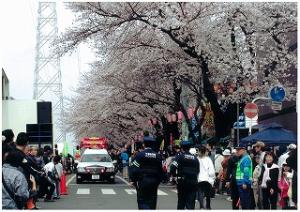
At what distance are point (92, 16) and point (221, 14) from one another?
4.91 meters

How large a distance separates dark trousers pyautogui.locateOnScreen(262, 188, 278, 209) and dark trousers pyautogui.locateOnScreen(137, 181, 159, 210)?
Answer: 3440 millimetres

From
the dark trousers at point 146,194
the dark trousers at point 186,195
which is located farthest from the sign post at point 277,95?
the dark trousers at point 146,194

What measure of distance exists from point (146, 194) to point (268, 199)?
12.9 feet

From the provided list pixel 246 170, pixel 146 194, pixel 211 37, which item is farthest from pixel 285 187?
pixel 211 37

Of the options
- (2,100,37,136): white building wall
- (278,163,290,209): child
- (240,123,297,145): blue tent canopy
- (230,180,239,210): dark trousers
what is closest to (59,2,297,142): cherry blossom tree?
(2,100,37,136): white building wall

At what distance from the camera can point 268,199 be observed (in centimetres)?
1543

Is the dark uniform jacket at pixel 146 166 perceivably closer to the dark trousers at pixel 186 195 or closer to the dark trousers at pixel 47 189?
the dark trousers at pixel 186 195

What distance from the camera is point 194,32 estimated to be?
25594 millimetres

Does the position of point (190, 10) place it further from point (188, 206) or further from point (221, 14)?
point (188, 206)

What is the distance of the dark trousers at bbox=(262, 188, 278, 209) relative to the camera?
1509cm

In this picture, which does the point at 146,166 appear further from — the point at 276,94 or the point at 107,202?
the point at 276,94

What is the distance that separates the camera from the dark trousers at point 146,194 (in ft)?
41.1

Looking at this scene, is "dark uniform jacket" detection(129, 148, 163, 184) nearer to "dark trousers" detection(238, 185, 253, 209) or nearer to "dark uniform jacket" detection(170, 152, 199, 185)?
"dark uniform jacket" detection(170, 152, 199, 185)

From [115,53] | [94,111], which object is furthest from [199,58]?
[94,111]
